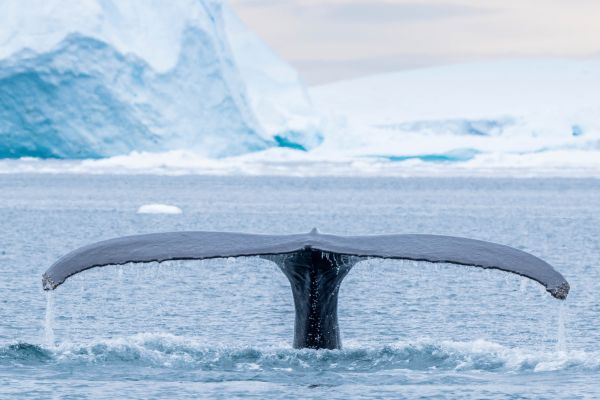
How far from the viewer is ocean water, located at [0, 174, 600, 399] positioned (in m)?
8.70

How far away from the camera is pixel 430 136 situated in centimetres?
6575

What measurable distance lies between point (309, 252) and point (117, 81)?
39.6 m

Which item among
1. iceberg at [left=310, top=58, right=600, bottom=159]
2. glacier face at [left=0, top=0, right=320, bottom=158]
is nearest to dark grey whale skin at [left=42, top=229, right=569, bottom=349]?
glacier face at [left=0, top=0, right=320, bottom=158]

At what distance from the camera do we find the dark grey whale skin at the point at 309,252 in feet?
22.2

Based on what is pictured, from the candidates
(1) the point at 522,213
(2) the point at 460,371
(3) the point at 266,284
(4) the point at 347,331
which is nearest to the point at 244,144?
(1) the point at 522,213

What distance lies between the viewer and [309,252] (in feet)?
24.1

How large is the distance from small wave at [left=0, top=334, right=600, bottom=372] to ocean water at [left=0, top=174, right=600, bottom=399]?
18 mm

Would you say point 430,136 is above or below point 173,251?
above

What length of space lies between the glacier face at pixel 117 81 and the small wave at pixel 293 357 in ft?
117

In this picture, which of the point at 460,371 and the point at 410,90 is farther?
the point at 410,90

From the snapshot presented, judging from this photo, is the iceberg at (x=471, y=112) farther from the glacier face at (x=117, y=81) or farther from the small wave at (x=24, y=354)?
the small wave at (x=24, y=354)

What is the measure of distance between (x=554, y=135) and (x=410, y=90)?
86.6 feet

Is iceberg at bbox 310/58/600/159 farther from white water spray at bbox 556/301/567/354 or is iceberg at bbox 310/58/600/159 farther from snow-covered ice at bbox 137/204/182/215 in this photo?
white water spray at bbox 556/301/567/354

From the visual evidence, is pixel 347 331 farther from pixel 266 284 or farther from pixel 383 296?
pixel 266 284
